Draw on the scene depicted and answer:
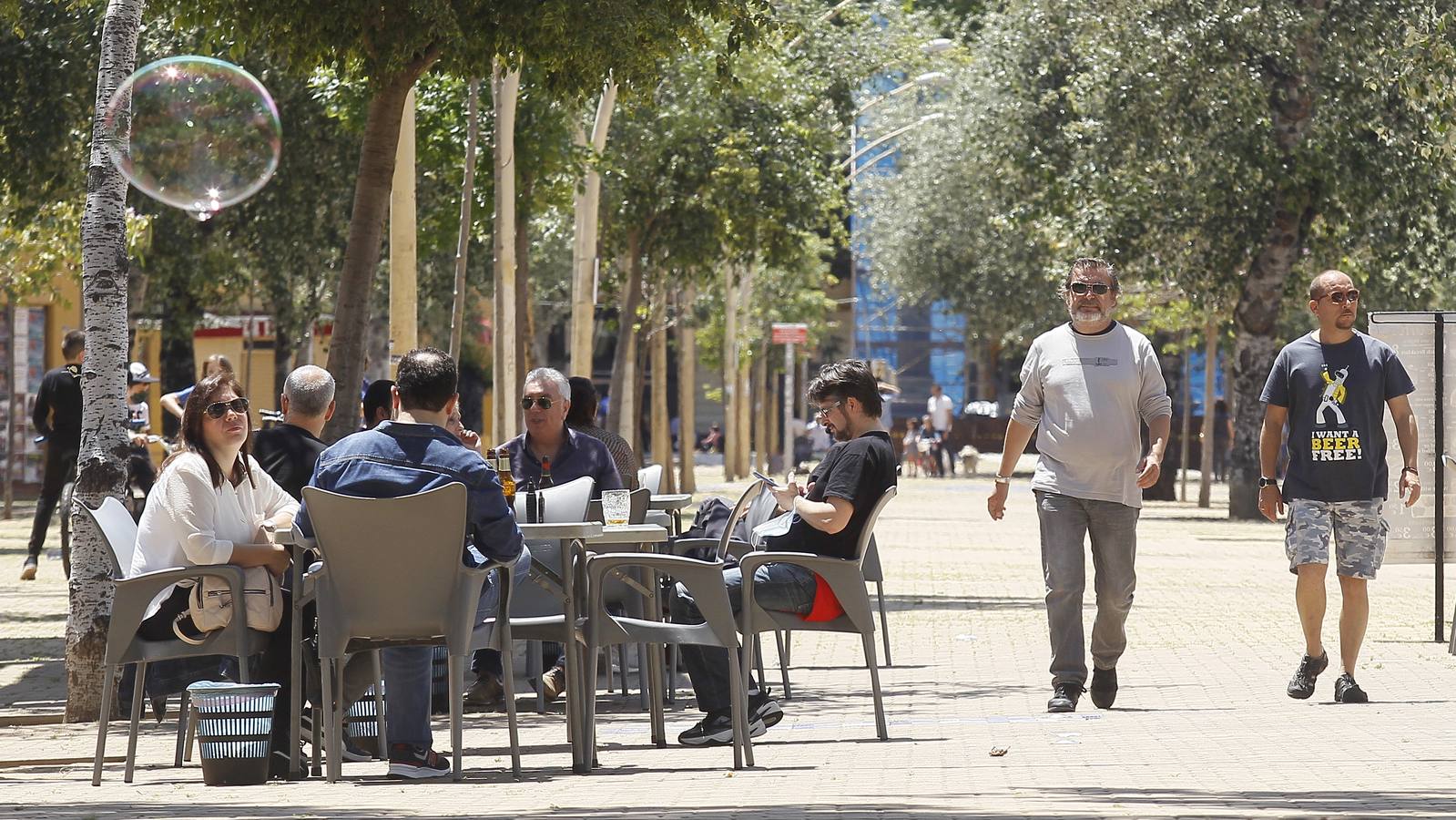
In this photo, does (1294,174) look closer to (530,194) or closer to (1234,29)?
(1234,29)

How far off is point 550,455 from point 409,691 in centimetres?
284

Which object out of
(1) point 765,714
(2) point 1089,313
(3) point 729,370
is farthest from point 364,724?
(3) point 729,370

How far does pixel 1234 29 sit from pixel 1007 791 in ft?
71.9

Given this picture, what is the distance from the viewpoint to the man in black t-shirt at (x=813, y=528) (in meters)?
8.30

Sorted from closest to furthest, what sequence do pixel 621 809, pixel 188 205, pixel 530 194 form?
pixel 621 809
pixel 188 205
pixel 530 194

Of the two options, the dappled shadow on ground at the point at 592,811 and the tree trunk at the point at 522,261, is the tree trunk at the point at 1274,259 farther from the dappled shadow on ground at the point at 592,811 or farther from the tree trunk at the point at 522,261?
the dappled shadow on ground at the point at 592,811

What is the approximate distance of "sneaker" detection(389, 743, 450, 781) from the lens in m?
7.39

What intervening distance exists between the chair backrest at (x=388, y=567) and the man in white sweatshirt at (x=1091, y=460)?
3.01 meters

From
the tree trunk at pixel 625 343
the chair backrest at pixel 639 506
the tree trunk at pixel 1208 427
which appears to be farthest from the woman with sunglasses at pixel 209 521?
the tree trunk at pixel 1208 427

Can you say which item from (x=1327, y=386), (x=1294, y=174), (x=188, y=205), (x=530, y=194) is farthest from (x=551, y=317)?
(x=1327, y=386)

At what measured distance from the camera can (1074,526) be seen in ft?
31.1

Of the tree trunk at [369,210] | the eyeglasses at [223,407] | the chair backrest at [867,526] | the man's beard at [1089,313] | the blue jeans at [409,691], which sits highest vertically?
the tree trunk at [369,210]

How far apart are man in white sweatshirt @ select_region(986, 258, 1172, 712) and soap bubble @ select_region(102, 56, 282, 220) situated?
16.7 feet

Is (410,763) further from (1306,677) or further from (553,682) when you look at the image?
(1306,677)
